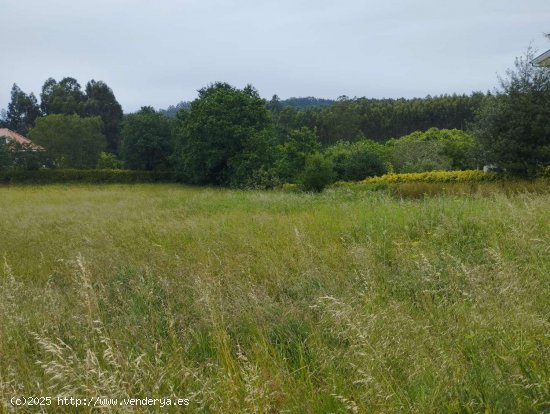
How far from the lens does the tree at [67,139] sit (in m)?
42.9

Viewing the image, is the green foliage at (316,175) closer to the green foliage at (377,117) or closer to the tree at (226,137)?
the tree at (226,137)

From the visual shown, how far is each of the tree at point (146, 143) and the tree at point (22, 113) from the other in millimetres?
33126

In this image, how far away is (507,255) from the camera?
13.7 feet

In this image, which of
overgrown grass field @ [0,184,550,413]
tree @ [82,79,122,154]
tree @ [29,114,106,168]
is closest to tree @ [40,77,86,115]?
tree @ [82,79,122,154]

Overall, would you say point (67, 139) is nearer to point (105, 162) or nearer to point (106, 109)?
point (105, 162)

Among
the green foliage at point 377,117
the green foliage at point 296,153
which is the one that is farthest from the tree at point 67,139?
the green foliage at point 377,117

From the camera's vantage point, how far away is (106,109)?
6788cm

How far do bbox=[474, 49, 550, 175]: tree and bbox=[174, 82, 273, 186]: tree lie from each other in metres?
19.3

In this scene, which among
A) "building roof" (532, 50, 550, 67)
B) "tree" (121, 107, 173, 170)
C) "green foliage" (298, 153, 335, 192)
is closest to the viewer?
"building roof" (532, 50, 550, 67)

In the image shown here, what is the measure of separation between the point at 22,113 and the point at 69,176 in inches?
1625

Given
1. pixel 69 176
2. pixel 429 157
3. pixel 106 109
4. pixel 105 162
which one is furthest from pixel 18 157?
pixel 429 157

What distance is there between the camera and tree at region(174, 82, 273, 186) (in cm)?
3400

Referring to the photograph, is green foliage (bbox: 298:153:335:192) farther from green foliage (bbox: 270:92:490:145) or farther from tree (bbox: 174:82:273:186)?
green foliage (bbox: 270:92:490:145)

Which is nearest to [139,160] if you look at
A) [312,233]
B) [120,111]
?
[120,111]
